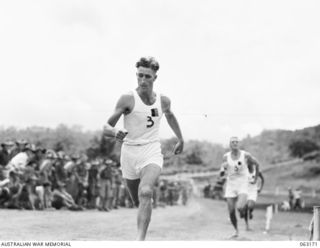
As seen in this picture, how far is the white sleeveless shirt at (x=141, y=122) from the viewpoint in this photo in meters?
6.45

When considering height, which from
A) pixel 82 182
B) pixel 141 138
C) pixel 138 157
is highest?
pixel 141 138

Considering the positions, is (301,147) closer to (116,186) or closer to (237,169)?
(116,186)

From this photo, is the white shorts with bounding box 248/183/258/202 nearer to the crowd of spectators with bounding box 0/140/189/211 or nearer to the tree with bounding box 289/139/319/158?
the crowd of spectators with bounding box 0/140/189/211

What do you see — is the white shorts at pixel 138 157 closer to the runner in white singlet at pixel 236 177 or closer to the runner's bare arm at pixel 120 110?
the runner's bare arm at pixel 120 110

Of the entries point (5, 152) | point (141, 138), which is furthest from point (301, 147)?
point (141, 138)

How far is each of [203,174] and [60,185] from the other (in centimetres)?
5537

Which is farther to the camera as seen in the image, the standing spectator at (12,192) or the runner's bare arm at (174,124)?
the standing spectator at (12,192)

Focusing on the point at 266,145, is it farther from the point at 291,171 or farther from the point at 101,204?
the point at 101,204

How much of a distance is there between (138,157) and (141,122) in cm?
39

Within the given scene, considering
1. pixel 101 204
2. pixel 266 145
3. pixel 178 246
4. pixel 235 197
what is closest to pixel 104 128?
pixel 178 246

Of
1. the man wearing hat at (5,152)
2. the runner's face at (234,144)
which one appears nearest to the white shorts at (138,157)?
the runner's face at (234,144)

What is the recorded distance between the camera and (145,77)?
21.2 feet

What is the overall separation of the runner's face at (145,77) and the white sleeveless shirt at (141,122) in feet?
0.43

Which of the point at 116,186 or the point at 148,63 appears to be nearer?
the point at 148,63
